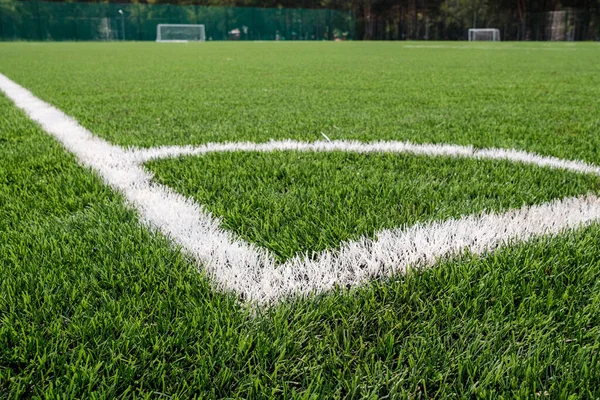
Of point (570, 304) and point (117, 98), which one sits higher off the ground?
point (117, 98)

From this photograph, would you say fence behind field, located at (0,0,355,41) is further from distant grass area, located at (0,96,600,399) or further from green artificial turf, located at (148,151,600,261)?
distant grass area, located at (0,96,600,399)

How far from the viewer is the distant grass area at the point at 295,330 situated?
801 mm

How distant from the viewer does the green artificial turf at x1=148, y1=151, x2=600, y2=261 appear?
1405mm

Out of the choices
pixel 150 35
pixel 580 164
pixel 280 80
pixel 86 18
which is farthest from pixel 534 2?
pixel 580 164

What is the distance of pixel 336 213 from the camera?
1498 millimetres

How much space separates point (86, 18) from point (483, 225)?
40.2 m

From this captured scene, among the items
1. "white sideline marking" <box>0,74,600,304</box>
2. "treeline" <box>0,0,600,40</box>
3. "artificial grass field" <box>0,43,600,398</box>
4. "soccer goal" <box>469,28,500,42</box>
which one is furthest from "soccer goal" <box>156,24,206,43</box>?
"white sideline marking" <box>0,74,600,304</box>

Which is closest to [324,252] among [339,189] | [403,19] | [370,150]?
[339,189]

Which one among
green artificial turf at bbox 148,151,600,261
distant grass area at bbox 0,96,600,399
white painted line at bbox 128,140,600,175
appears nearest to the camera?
distant grass area at bbox 0,96,600,399

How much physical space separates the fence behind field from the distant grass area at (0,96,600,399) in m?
39.3

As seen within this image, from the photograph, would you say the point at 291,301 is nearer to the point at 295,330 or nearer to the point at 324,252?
the point at 295,330

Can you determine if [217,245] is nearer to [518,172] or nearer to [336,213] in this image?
[336,213]

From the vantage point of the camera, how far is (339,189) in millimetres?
1735

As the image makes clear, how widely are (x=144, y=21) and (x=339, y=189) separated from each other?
41004 millimetres
